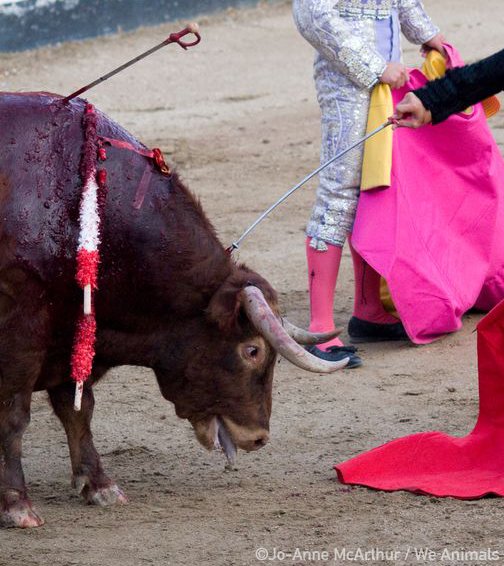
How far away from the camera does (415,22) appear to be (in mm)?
5840

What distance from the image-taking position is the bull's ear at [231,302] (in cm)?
422

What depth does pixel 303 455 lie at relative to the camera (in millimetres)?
4805

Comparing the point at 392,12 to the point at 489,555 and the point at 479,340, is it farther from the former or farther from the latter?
the point at 489,555

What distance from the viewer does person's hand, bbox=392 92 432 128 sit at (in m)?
4.75

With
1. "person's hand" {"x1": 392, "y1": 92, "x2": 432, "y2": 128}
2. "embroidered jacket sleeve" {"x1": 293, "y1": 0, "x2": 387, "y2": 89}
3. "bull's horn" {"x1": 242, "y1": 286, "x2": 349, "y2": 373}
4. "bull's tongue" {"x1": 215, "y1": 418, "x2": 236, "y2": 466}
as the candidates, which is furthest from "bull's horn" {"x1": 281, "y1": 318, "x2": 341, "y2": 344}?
"embroidered jacket sleeve" {"x1": 293, "y1": 0, "x2": 387, "y2": 89}

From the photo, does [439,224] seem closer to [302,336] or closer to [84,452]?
[302,336]

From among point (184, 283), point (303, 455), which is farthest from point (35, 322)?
point (303, 455)

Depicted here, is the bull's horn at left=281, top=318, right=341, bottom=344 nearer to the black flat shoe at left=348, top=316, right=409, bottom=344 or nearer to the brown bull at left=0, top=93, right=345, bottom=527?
the brown bull at left=0, top=93, right=345, bottom=527

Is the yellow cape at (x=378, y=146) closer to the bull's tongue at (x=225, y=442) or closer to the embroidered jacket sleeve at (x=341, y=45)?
the embroidered jacket sleeve at (x=341, y=45)

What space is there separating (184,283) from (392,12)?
199 cm

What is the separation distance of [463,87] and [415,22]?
1.24 m

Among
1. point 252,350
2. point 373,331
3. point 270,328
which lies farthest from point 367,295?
point 270,328

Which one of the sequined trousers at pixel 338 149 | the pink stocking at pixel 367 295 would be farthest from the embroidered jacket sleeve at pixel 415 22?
the pink stocking at pixel 367 295

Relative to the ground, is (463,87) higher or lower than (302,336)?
higher
